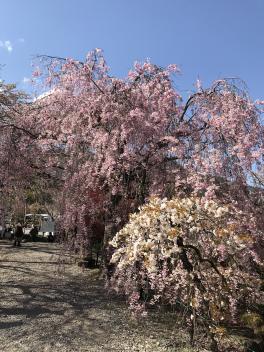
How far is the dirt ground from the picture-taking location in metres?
6.76

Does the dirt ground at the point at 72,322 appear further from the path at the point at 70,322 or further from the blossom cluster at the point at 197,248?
the blossom cluster at the point at 197,248

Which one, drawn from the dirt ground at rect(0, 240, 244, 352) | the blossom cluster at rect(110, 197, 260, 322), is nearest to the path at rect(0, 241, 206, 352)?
the dirt ground at rect(0, 240, 244, 352)

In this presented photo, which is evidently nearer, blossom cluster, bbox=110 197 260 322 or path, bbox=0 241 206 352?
blossom cluster, bbox=110 197 260 322

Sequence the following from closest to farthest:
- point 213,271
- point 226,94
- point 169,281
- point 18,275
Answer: point 213,271
point 169,281
point 226,94
point 18,275

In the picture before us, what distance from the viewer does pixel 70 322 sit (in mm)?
7840

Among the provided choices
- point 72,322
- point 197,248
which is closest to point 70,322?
point 72,322

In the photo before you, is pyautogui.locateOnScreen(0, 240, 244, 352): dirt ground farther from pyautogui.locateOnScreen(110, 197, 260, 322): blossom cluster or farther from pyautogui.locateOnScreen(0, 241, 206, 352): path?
pyautogui.locateOnScreen(110, 197, 260, 322): blossom cluster

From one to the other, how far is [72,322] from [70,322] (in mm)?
36

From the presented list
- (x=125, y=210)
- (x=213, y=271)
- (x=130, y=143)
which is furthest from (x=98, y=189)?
(x=213, y=271)

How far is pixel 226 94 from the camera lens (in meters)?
8.71

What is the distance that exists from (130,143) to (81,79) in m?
2.18

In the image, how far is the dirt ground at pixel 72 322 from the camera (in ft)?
22.2

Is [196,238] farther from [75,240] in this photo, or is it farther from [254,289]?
[75,240]

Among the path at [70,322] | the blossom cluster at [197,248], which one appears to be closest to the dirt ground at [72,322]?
the path at [70,322]
